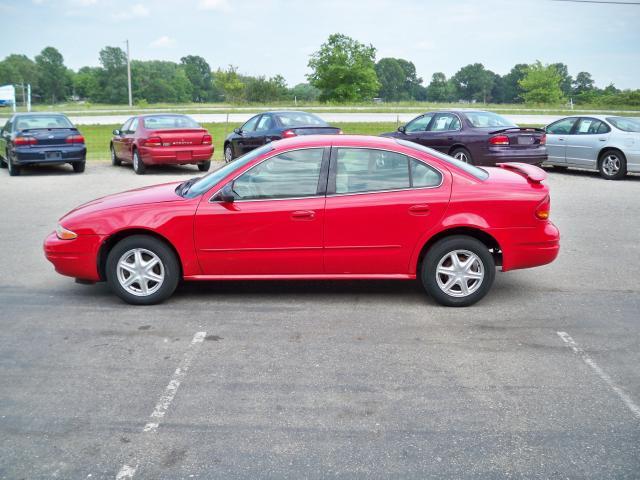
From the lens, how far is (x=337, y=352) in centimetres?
515

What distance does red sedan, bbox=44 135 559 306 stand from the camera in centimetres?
615

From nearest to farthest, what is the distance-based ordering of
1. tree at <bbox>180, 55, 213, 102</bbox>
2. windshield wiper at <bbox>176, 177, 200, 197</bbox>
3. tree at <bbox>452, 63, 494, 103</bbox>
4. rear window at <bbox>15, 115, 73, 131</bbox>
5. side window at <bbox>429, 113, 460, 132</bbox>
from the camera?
1. windshield wiper at <bbox>176, 177, 200, 197</bbox>
2. side window at <bbox>429, 113, 460, 132</bbox>
3. rear window at <bbox>15, 115, 73, 131</bbox>
4. tree at <bbox>452, 63, 494, 103</bbox>
5. tree at <bbox>180, 55, 213, 102</bbox>

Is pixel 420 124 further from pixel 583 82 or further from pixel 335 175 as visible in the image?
pixel 583 82

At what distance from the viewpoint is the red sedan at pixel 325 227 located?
6.15 meters

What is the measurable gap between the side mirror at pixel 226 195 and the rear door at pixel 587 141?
12.4 m

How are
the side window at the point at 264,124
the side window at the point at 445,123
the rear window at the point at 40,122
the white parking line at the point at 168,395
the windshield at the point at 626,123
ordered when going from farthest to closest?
the side window at the point at 264,124 < the rear window at the point at 40,122 < the side window at the point at 445,123 < the windshield at the point at 626,123 < the white parking line at the point at 168,395

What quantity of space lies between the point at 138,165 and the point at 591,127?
10.8 metres

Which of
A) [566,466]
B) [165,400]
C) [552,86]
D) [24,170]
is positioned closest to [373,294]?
[165,400]

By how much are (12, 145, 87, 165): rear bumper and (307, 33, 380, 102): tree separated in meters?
54.3

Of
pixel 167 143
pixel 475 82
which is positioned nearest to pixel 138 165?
pixel 167 143

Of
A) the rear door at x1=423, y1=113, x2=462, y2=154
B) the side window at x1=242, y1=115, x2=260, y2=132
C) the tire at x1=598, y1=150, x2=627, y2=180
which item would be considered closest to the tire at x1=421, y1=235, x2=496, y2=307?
the rear door at x1=423, y1=113, x2=462, y2=154

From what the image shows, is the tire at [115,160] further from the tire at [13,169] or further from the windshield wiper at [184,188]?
the windshield wiper at [184,188]

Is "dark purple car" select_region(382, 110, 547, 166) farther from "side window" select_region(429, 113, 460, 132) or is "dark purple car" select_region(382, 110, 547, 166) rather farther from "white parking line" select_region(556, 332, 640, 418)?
"white parking line" select_region(556, 332, 640, 418)

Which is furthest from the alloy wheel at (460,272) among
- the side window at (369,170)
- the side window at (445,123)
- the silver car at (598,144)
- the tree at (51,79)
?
the tree at (51,79)
